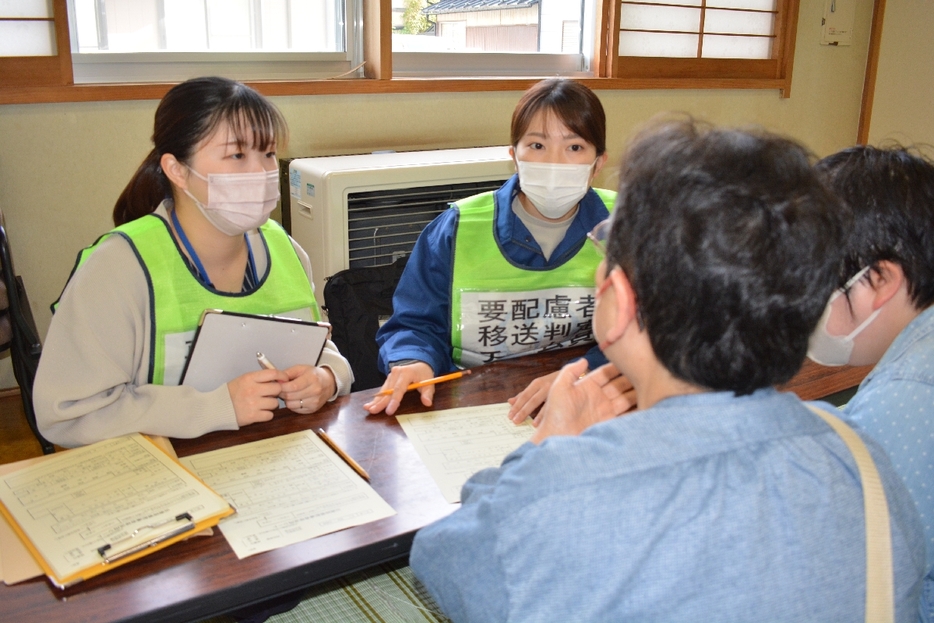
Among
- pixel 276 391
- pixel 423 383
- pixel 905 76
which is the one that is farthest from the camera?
pixel 905 76

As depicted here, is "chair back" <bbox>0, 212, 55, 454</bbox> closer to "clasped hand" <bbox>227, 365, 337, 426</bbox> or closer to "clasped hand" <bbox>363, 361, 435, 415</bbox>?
"clasped hand" <bbox>227, 365, 337, 426</bbox>

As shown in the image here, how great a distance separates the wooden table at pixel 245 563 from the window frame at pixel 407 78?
1573 millimetres

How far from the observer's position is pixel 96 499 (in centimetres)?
107

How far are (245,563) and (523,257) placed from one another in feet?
3.58

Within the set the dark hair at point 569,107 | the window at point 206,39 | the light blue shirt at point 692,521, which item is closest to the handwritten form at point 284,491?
the light blue shirt at point 692,521

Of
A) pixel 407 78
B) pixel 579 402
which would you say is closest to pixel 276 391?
pixel 579 402

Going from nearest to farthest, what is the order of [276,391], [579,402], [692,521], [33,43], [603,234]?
[692,521]
[603,234]
[579,402]
[276,391]
[33,43]

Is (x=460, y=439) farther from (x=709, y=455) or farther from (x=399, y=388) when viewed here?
(x=709, y=455)

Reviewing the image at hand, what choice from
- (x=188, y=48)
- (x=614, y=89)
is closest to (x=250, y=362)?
(x=188, y=48)

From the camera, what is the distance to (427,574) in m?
0.89

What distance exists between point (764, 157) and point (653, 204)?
11 cm

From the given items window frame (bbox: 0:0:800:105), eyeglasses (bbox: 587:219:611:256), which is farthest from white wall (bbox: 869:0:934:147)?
eyeglasses (bbox: 587:219:611:256)

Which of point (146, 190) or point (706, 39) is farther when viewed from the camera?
point (706, 39)

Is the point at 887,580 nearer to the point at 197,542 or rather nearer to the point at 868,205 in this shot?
the point at 868,205
